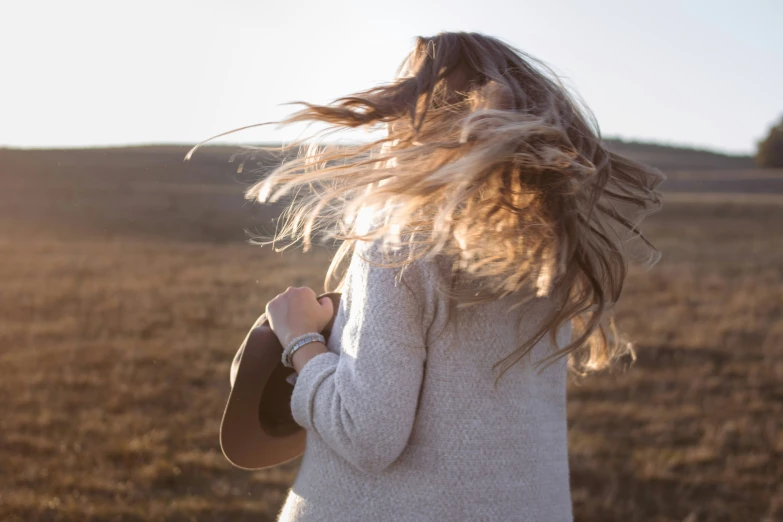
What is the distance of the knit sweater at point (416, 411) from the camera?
1.27 meters

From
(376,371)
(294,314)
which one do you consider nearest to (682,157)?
(294,314)

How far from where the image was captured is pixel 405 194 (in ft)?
4.27

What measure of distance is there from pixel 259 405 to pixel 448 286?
0.54 meters

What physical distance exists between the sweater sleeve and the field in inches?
46.8

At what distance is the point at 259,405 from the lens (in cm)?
157

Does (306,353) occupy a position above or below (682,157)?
above

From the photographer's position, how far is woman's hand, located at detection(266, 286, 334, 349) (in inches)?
59.6

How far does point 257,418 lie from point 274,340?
7.0 inches

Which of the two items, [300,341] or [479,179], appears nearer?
[479,179]

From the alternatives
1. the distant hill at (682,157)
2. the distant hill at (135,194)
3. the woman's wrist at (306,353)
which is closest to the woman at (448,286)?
the woman's wrist at (306,353)

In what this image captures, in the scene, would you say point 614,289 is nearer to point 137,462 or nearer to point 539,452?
point 539,452

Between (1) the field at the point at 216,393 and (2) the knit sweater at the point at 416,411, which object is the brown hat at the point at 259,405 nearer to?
(2) the knit sweater at the point at 416,411

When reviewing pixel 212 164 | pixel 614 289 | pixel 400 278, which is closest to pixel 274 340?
pixel 400 278

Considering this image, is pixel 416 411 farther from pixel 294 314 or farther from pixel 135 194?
pixel 135 194
